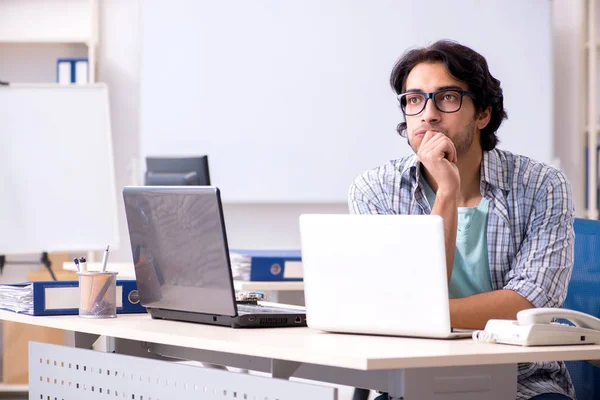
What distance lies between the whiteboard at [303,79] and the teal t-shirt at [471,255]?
9.01 ft

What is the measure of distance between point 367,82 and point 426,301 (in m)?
3.40

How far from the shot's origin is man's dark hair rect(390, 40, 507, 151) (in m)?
2.03

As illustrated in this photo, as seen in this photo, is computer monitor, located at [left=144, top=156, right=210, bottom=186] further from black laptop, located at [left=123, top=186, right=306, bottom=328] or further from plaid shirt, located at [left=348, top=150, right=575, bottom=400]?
black laptop, located at [left=123, top=186, right=306, bottom=328]

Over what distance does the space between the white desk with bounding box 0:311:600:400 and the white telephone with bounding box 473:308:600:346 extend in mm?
19

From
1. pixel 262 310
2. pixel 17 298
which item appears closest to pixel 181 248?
pixel 262 310

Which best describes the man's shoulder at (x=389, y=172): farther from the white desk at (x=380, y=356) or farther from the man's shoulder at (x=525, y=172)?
the white desk at (x=380, y=356)

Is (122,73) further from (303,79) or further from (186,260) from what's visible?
(186,260)

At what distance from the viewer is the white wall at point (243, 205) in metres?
4.80

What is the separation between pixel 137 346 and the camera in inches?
78.5

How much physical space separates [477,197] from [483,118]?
21 cm

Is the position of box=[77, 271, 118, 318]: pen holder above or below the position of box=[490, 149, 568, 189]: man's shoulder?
below

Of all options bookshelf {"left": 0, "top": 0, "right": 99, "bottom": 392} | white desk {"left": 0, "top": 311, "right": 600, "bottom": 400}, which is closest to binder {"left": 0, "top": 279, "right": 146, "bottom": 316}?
white desk {"left": 0, "top": 311, "right": 600, "bottom": 400}

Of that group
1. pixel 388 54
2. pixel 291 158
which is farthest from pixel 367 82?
pixel 291 158

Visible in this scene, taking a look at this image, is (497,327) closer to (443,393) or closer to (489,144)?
(443,393)
